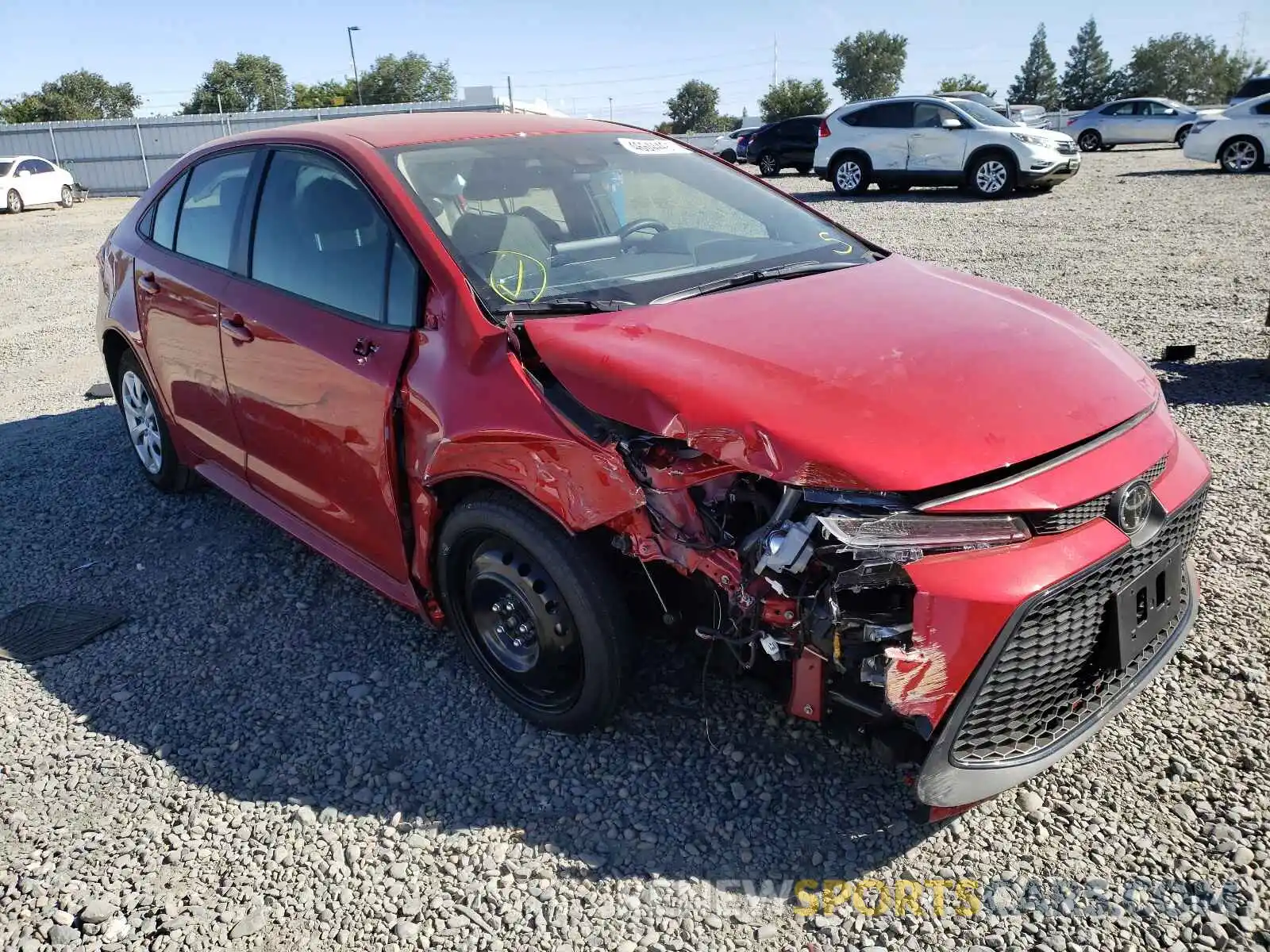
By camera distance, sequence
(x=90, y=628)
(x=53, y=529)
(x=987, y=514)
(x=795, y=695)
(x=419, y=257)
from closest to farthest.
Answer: (x=987, y=514)
(x=795, y=695)
(x=419, y=257)
(x=90, y=628)
(x=53, y=529)

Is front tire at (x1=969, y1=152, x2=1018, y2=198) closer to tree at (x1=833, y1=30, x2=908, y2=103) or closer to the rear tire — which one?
the rear tire

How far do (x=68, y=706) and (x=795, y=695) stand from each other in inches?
99.5

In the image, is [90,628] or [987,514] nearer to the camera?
[987,514]

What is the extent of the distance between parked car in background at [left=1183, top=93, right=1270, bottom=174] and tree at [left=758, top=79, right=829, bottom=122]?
51.5 metres

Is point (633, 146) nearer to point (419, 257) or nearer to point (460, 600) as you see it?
point (419, 257)

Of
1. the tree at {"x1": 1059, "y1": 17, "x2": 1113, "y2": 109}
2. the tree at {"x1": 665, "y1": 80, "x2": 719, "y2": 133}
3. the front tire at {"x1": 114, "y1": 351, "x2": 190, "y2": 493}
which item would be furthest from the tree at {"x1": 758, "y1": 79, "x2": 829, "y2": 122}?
the front tire at {"x1": 114, "y1": 351, "x2": 190, "y2": 493}

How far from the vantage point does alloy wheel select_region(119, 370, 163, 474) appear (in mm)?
4773

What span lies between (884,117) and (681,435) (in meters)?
15.7

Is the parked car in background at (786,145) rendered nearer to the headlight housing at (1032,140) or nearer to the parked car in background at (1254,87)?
the headlight housing at (1032,140)

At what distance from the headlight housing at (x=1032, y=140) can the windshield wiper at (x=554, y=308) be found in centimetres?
1443

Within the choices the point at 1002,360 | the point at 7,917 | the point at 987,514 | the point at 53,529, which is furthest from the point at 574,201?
the point at 53,529

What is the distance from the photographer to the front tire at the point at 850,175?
16.6 metres

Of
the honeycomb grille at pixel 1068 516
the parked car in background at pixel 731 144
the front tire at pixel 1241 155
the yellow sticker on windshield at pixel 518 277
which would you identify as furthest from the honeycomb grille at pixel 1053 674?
the parked car in background at pixel 731 144

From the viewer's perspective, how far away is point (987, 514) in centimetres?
214
